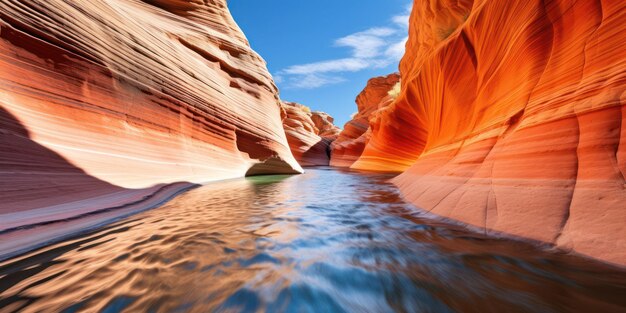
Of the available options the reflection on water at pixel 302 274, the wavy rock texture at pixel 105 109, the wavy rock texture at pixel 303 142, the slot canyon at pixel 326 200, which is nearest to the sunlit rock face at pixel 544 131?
the slot canyon at pixel 326 200

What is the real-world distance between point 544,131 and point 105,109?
266 inches

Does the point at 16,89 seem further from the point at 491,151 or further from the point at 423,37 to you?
the point at 423,37

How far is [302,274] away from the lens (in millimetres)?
1439

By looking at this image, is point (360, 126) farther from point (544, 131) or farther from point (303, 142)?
point (544, 131)

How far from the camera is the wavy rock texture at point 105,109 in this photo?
288 centimetres

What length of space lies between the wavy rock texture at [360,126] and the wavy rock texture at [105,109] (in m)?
11.8

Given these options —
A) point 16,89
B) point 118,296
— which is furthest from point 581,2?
point 16,89

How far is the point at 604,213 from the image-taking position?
58.1 inches

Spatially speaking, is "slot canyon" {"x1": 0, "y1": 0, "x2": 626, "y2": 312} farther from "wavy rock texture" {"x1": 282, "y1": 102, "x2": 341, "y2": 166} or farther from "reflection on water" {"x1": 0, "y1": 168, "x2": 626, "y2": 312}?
"wavy rock texture" {"x1": 282, "y1": 102, "x2": 341, "y2": 166}

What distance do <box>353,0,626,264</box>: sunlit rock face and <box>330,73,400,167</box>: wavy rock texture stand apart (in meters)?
12.2

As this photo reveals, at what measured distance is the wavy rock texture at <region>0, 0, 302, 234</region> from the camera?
2877 mm

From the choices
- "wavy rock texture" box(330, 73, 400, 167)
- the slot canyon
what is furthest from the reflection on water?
"wavy rock texture" box(330, 73, 400, 167)

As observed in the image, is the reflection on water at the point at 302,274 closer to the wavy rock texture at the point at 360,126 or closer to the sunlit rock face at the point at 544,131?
the sunlit rock face at the point at 544,131

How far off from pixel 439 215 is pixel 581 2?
2755mm
